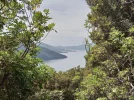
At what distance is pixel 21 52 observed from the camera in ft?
14.0

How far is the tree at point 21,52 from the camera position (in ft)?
12.5

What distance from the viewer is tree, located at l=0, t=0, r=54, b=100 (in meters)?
3.80

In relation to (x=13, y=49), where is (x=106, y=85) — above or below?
below

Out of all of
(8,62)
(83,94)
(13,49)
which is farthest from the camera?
(83,94)

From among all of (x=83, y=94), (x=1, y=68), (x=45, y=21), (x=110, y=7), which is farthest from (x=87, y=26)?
(x=110, y=7)

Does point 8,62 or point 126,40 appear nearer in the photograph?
point 8,62

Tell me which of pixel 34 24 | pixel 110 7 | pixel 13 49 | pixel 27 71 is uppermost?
pixel 110 7

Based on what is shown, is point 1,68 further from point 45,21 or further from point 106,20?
point 106,20

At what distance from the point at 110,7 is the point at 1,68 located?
1108cm

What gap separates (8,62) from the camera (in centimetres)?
365

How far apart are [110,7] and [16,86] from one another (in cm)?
1090

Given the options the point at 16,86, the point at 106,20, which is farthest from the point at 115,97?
the point at 106,20

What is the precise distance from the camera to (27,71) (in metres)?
3.87

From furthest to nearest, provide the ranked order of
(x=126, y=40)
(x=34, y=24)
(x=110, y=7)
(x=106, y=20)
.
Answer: (x=110, y=7) → (x=106, y=20) → (x=126, y=40) → (x=34, y=24)
